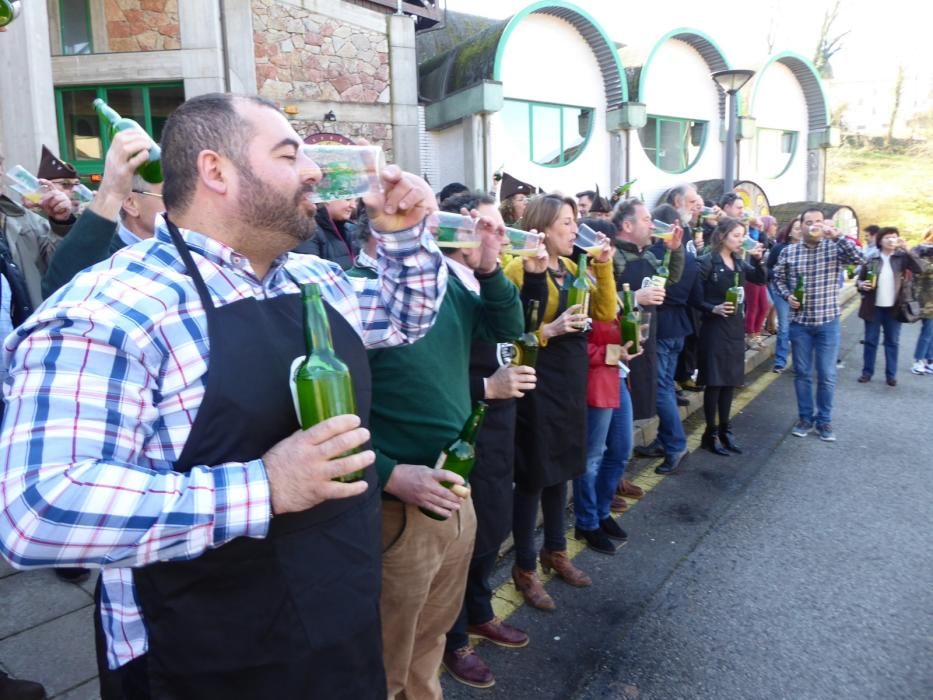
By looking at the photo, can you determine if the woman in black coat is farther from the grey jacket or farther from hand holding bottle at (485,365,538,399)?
the grey jacket

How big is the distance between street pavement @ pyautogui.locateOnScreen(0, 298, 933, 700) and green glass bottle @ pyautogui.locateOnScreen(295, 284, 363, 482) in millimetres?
2099

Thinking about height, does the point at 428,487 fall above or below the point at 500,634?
above

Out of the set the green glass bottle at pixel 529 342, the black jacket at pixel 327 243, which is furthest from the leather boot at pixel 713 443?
the black jacket at pixel 327 243

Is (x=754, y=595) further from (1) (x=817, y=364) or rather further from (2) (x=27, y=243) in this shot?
(2) (x=27, y=243)

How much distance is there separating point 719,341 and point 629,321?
1.58 meters

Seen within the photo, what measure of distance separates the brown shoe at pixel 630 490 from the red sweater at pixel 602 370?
1.21 metres

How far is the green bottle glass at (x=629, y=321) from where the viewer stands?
468cm

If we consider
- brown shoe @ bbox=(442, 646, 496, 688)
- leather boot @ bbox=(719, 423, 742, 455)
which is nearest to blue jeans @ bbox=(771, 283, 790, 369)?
leather boot @ bbox=(719, 423, 742, 455)

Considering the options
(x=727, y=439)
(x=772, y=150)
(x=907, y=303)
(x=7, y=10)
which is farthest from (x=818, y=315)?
(x=772, y=150)

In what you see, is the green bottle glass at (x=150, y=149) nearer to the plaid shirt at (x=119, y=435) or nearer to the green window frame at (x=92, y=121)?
the plaid shirt at (x=119, y=435)

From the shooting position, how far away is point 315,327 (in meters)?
1.44

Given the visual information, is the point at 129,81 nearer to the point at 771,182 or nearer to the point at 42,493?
the point at 42,493

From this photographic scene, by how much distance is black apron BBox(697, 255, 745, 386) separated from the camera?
5.85 meters

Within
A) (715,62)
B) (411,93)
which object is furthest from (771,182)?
(411,93)
